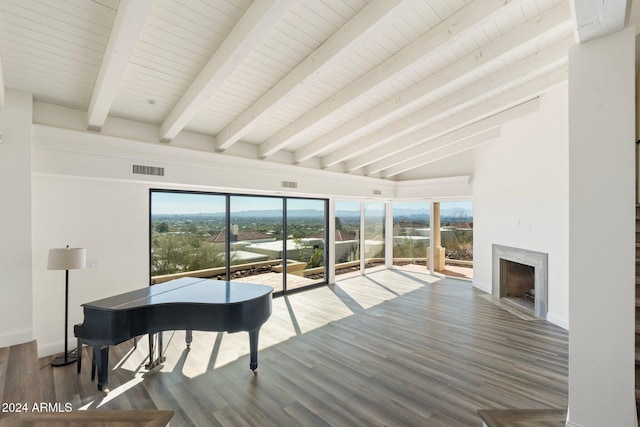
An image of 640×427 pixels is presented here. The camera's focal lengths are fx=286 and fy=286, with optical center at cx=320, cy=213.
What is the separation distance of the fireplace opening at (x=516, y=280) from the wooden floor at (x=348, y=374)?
1.53m

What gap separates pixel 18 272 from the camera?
3.21m

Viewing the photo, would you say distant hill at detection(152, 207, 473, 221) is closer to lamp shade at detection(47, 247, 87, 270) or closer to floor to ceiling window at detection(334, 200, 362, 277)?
floor to ceiling window at detection(334, 200, 362, 277)

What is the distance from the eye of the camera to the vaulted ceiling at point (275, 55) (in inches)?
87.2

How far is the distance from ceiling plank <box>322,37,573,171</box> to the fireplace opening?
3.79 m

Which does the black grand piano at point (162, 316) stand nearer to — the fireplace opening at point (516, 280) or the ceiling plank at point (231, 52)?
the ceiling plank at point (231, 52)

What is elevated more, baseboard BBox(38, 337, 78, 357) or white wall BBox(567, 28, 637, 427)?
white wall BBox(567, 28, 637, 427)

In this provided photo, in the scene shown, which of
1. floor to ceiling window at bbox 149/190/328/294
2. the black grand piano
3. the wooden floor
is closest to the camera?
the wooden floor

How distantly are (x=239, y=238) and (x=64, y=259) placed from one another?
288 cm

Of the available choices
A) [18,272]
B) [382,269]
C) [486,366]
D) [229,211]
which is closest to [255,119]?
[229,211]

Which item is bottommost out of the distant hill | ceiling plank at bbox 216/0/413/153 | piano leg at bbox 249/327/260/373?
piano leg at bbox 249/327/260/373

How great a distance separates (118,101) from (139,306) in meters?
2.44

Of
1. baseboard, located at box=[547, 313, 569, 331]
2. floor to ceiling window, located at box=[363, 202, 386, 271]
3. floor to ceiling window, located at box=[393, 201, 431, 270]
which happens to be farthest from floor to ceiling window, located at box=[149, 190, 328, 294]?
baseboard, located at box=[547, 313, 569, 331]

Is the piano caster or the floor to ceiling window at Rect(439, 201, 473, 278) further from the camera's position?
the floor to ceiling window at Rect(439, 201, 473, 278)

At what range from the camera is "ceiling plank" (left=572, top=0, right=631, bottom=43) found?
1.63 metres
